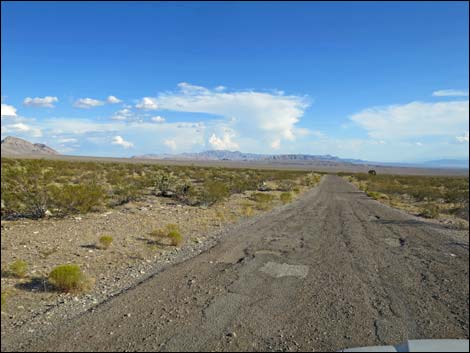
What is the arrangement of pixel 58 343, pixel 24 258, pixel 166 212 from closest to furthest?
1. pixel 58 343
2. pixel 24 258
3. pixel 166 212

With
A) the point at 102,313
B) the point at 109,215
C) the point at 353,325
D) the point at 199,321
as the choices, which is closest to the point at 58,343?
the point at 102,313

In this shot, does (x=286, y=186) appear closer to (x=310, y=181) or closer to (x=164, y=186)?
(x=310, y=181)

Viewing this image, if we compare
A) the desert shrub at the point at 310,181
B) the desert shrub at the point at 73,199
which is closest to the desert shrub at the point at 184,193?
the desert shrub at the point at 73,199

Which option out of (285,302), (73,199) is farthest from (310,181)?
(285,302)

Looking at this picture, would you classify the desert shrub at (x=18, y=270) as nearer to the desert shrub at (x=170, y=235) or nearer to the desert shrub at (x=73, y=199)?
the desert shrub at (x=170, y=235)

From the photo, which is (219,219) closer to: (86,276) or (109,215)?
(109,215)

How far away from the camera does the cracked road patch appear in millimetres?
8125

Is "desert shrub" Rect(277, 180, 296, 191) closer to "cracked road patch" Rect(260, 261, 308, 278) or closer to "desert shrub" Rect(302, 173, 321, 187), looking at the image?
"desert shrub" Rect(302, 173, 321, 187)

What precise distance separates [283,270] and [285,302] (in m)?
2.08

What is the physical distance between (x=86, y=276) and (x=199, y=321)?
312 cm

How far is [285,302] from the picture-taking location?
6.40 m

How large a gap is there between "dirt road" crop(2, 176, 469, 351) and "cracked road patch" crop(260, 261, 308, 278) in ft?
0.08

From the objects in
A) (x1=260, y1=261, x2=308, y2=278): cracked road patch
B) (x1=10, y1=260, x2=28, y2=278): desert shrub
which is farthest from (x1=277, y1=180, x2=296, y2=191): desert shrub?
(x1=10, y1=260, x2=28, y2=278): desert shrub

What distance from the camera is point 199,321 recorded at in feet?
18.0
